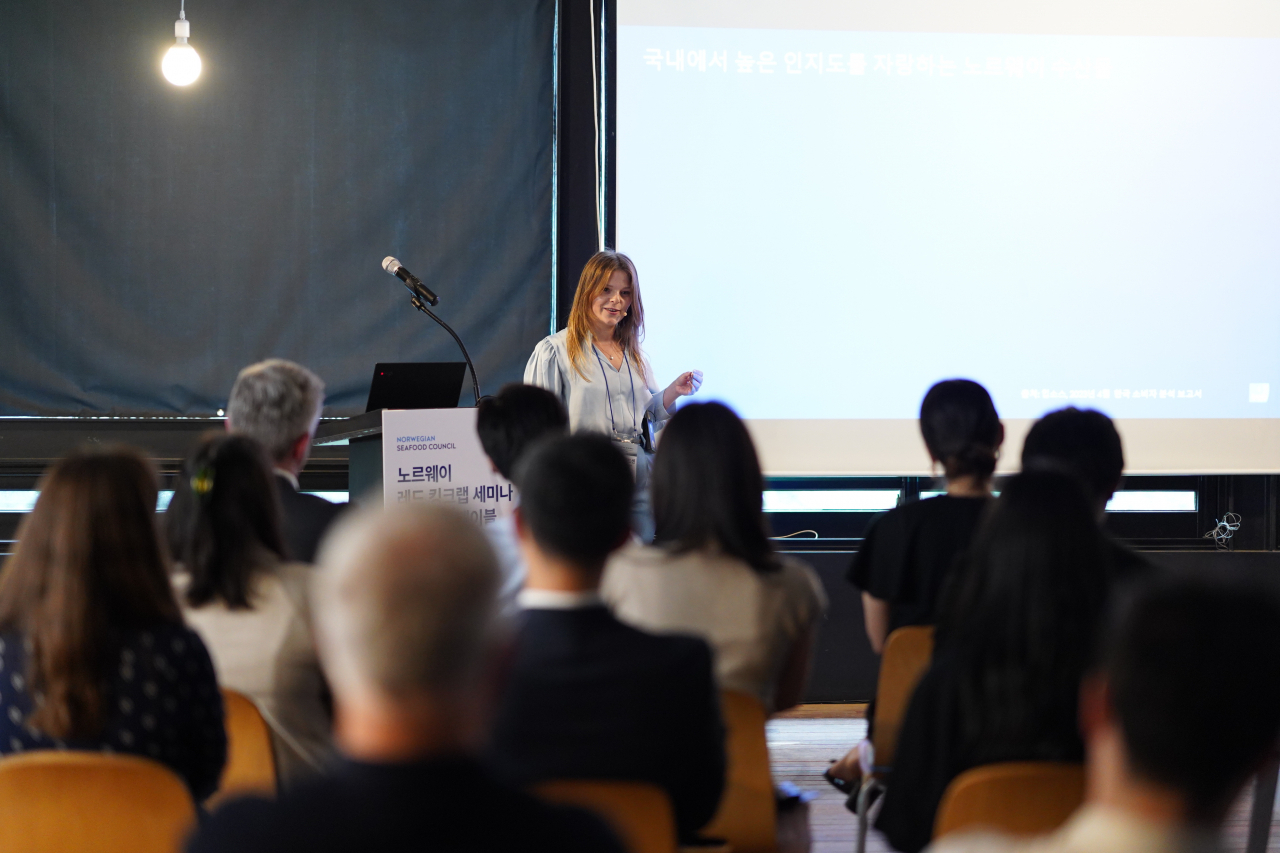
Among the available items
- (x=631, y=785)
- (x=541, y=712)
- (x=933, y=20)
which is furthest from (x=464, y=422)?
(x=933, y=20)

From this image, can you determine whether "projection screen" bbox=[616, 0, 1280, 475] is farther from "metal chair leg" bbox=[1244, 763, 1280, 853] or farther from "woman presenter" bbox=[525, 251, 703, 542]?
"metal chair leg" bbox=[1244, 763, 1280, 853]

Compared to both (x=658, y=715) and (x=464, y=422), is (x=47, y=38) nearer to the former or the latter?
(x=464, y=422)

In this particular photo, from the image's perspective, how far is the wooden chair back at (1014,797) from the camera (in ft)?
4.24

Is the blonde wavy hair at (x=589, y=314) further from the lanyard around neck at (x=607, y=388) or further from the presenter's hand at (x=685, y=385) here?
the presenter's hand at (x=685, y=385)

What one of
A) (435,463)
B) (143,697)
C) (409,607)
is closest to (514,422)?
(435,463)

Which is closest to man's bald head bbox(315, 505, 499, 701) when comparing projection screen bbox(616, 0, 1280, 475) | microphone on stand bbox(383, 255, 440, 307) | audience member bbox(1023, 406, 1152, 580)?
audience member bbox(1023, 406, 1152, 580)

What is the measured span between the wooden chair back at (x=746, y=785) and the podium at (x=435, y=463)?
1471 mm

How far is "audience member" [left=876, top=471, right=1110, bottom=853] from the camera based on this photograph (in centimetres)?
142

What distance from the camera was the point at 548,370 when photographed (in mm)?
4086

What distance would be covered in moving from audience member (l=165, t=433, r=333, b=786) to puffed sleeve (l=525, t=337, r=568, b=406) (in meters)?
2.30

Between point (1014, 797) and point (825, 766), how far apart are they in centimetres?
245

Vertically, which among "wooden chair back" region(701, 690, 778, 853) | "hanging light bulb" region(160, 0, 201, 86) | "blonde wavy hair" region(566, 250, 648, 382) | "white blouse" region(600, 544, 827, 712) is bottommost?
"wooden chair back" region(701, 690, 778, 853)

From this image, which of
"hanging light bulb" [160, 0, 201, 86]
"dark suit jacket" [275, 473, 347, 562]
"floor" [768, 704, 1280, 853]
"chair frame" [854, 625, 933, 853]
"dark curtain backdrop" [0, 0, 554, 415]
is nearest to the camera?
"chair frame" [854, 625, 933, 853]

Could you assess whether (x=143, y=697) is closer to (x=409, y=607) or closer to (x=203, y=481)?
(x=203, y=481)
